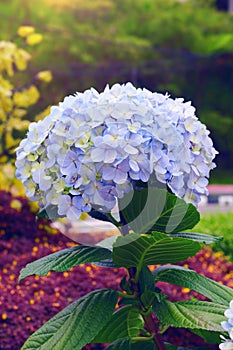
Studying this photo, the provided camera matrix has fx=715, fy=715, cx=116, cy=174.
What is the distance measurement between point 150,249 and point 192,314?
222 mm

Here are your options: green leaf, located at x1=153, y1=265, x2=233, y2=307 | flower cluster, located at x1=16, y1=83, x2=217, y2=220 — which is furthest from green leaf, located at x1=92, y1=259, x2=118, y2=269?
flower cluster, located at x1=16, y1=83, x2=217, y2=220

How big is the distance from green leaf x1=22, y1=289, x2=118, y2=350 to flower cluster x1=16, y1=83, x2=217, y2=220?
31 centimetres

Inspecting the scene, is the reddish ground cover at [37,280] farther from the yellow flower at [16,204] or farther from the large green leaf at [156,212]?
the large green leaf at [156,212]

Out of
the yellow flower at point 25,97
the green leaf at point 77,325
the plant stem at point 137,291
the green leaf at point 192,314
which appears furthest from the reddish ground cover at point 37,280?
the green leaf at point 192,314

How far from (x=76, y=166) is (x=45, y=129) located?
0.63 ft

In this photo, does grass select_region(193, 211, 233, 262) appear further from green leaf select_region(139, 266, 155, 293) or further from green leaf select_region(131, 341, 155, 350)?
green leaf select_region(139, 266, 155, 293)

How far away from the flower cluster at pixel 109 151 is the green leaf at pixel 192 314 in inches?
12.3

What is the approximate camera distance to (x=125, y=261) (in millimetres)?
2090

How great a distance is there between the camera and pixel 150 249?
6.68 ft

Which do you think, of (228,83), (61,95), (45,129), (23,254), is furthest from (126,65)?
(45,129)

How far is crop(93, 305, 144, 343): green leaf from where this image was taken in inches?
88.0

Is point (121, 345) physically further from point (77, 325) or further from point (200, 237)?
point (200, 237)

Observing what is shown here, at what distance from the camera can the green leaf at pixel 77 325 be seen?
2.00m

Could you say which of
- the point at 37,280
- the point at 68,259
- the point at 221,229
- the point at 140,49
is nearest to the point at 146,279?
the point at 68,259
